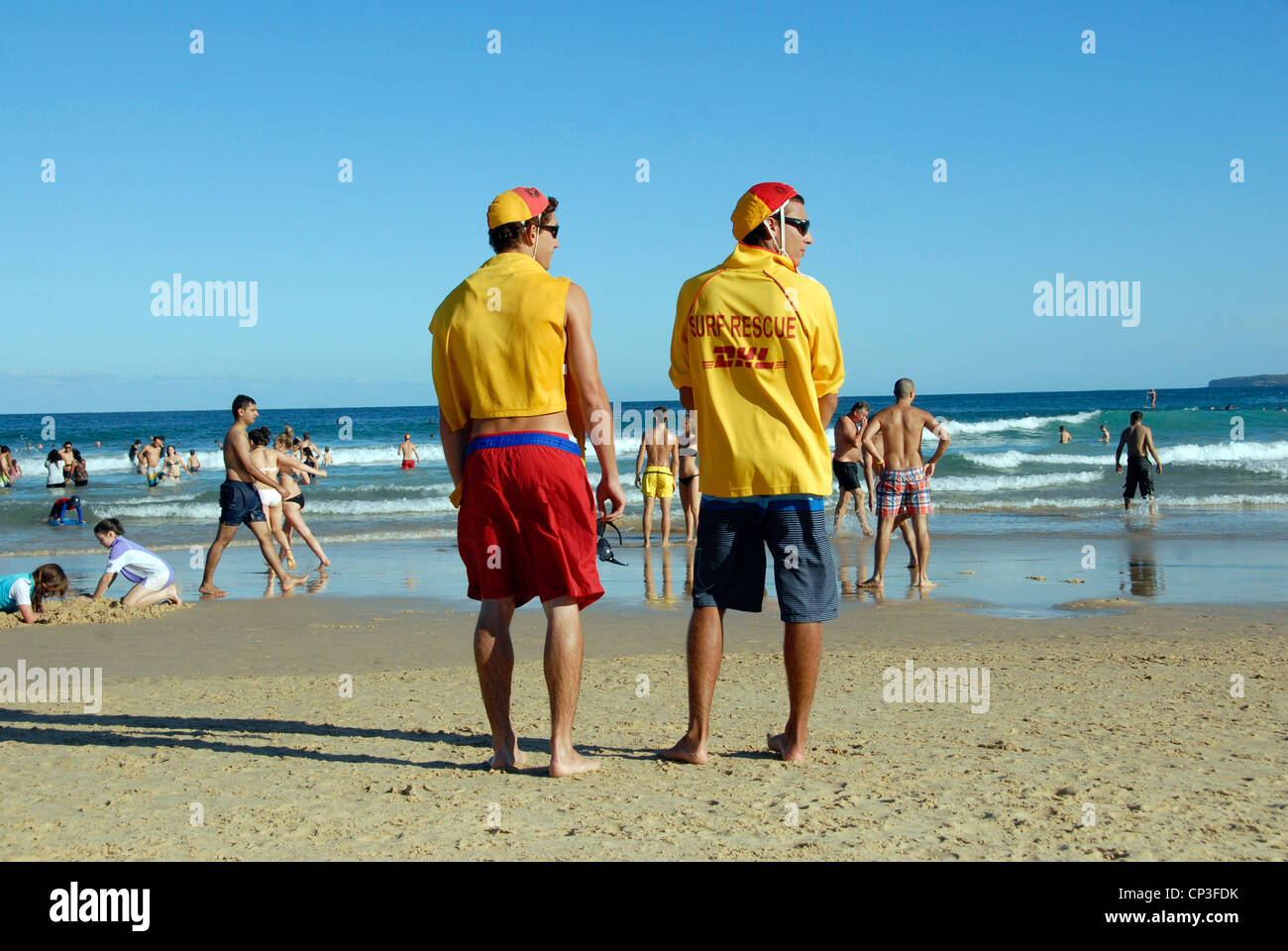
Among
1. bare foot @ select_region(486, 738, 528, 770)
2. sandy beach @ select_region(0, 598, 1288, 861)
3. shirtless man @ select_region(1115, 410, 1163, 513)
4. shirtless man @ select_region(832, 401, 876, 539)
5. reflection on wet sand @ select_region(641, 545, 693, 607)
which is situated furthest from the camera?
shirtless man @ select_region(1115, 410, 1163, 513)

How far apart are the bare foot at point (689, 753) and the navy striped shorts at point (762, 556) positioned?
529 mm

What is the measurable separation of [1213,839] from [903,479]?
7.03m

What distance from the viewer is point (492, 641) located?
12.9 ft

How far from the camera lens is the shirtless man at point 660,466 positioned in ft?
44.2

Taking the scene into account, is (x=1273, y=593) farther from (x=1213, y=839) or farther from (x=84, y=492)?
(x=84, y=492)

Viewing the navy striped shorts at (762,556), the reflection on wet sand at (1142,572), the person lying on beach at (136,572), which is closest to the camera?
the navy striped shorts at (762,556)

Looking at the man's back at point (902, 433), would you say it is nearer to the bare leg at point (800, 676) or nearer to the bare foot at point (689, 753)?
the bare leg at point (800, 676)

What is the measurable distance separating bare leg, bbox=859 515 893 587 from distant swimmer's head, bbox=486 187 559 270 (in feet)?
21.0

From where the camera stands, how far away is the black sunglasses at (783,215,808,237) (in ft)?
13.5

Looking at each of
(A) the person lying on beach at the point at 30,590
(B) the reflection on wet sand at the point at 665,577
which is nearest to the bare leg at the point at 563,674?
(B) the reflection on wet sand at the point at 665,577

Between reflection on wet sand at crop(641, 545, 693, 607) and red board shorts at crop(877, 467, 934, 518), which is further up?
red board shorts at crop(877, 467, 934, 518)

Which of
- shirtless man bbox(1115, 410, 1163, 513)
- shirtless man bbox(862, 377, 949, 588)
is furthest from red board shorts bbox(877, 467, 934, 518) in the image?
shirtless man bbox(1115, 410, 1163, 513)

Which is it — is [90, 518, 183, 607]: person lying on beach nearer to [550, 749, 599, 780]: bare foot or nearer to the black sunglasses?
[550, 749, 599, 780]: bare foot
